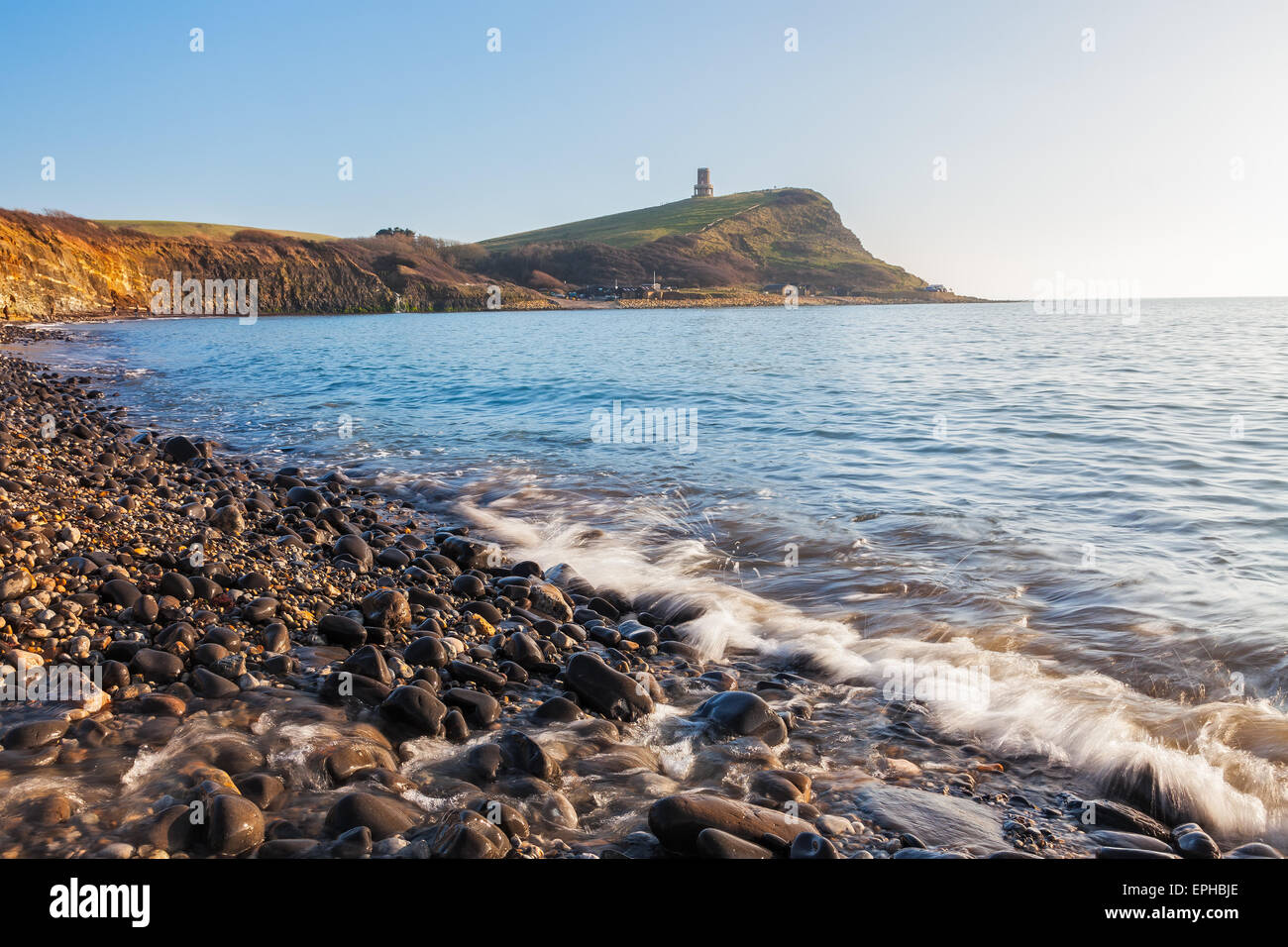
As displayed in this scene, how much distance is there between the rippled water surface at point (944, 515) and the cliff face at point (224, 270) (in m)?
41.3

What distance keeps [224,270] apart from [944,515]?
355ft

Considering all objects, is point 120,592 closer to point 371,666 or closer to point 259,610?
point 259,610

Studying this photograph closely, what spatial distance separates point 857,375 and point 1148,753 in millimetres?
27336

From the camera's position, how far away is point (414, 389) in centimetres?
2695

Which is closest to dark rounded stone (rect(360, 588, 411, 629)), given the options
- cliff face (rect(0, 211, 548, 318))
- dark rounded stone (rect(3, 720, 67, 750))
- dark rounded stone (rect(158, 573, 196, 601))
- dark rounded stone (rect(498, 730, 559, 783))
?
dark rounded stone (rect(158, 573, 196, 601))

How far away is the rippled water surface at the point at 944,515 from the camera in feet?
18.6

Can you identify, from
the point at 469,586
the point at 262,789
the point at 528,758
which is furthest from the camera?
the point at 469,586

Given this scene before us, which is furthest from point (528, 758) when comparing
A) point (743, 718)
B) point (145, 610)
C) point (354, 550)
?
point (354, 550)

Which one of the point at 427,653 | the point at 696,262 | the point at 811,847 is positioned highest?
the point at 696,262

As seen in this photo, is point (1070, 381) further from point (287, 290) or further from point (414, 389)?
point (287, 290)

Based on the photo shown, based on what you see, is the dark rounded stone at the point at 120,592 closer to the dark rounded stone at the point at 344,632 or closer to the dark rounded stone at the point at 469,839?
the dark rounded stone at the point at 344,632

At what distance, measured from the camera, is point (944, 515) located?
35.1 feet

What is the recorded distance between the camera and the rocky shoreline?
3.51 meters
